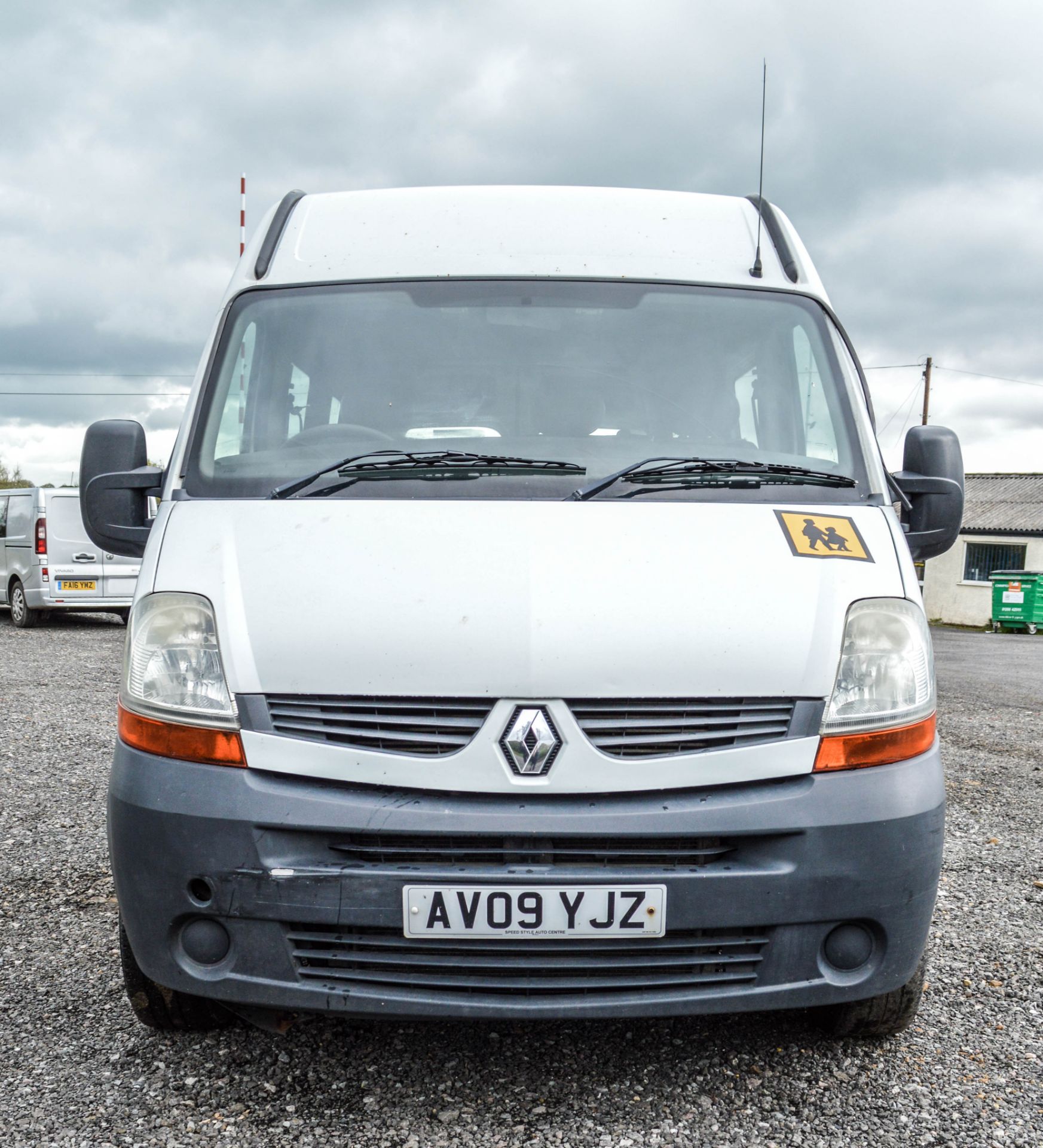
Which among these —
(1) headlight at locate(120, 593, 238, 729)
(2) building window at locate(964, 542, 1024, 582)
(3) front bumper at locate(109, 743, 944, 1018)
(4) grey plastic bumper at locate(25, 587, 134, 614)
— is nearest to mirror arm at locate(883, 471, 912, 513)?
(3) front bumper at locate(109, 743, 944, 1018)

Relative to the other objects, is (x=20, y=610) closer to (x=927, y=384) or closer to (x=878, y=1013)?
(x=878, y=1013)

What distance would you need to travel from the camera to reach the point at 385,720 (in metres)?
2.34

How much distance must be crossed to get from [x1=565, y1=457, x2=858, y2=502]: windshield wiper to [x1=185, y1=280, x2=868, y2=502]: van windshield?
0.14 feet

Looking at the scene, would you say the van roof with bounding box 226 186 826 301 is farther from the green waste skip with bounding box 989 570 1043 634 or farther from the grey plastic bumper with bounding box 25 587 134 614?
the green waste skip with bounding box 989 570 1043 634

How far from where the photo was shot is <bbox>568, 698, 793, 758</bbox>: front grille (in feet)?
7.63

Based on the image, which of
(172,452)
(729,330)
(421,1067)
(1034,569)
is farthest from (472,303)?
(1034,569)

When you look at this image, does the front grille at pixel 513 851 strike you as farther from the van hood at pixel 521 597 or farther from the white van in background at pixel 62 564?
the white van in background at pixel 62 564

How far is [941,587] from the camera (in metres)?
36.3

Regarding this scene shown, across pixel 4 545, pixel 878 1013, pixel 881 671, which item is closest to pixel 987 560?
pixel 4 545

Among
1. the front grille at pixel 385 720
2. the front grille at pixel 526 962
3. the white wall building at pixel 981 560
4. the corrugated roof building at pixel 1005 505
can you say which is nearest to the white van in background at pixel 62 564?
the front grille at pixel 385 720

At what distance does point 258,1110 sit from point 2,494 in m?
15.0

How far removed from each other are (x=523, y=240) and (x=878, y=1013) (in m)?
2.41

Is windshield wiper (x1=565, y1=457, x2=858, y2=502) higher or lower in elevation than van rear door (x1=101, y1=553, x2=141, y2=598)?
higher

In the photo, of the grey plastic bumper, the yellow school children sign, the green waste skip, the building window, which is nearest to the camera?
the yellow school children sign
